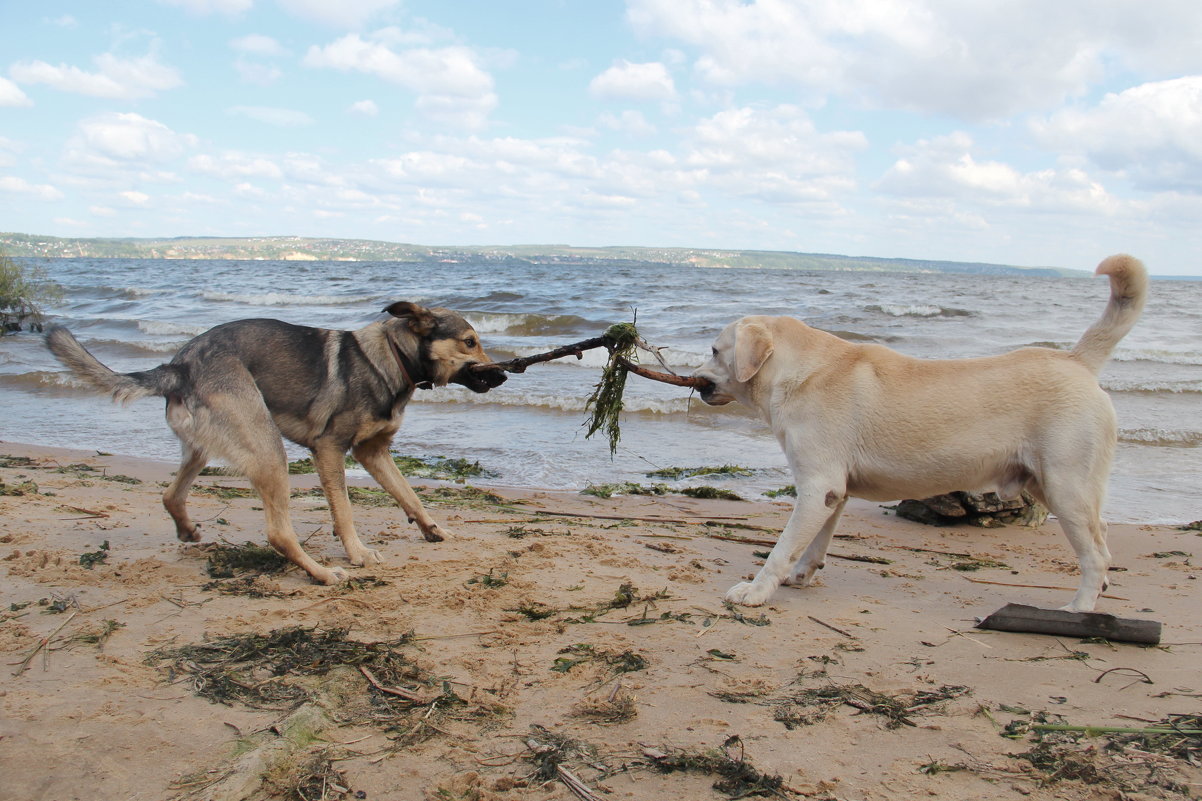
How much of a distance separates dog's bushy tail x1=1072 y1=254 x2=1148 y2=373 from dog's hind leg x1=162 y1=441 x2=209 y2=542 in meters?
5.87

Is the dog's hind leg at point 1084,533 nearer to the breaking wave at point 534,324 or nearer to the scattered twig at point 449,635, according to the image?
the scattered twig at point 449,635

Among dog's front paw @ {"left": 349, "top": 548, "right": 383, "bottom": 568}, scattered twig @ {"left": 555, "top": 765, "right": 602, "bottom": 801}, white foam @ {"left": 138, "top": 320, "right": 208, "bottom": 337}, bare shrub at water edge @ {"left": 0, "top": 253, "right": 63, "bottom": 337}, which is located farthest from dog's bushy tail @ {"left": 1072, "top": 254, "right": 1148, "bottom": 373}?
bare shrub at water edge @ {"left": 0, "top": 253, "right": 63, "bottom": 337}

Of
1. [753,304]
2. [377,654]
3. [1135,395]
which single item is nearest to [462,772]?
[377,654]

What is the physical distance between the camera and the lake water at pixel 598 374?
34.8ft

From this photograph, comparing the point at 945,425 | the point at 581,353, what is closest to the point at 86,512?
the point at 581,353

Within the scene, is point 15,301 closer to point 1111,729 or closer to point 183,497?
point 183,497

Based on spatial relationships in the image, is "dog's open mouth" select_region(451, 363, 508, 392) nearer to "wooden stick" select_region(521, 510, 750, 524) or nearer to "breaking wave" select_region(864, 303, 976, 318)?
"wooden stick" select_region(521, 510, 750, 524)

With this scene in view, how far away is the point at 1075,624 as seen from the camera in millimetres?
4504

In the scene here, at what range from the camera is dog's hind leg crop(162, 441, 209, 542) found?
5.70 metres

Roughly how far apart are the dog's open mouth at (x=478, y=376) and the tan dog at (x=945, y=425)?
1900 millimetres

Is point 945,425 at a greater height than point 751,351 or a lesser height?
lesser

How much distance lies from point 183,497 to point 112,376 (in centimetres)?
104

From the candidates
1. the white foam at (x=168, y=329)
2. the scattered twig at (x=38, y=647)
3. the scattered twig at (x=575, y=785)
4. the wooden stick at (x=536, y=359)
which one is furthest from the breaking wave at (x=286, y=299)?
the scattered twig at (x=575, y=785)

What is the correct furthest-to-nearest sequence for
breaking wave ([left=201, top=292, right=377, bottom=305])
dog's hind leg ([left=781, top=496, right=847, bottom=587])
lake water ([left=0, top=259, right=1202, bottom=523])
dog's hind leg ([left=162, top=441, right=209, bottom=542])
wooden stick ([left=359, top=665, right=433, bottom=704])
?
breaking wave ([left=201, top=292, right=377, bottom=305])
lake water ([left=0, top=259, right=1202, bottom=523])
dog's hind leg ([left=162, top=441, right=209, bottom=542])
dog's hind leg ([left=781, top=496, right=847, bottom=587])
wooden stick ([left=359, top=665, right=433, bottom=704])
